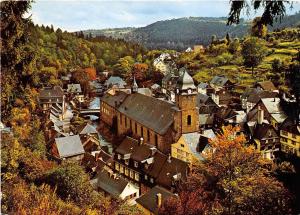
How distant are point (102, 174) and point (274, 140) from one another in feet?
65.5

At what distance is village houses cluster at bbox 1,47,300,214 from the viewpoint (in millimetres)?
34156

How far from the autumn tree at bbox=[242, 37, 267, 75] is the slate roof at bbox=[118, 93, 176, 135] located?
40.3 meters

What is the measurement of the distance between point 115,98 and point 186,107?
20731 mm

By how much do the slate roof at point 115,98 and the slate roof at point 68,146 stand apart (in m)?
19.3

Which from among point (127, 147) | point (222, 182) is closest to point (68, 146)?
point (127, 147)

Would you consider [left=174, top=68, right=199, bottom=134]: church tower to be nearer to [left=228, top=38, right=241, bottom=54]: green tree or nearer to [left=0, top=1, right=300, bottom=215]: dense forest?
[left=0, top=1, right=300, bottom=215]: dense forest

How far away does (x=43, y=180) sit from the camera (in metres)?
25.2

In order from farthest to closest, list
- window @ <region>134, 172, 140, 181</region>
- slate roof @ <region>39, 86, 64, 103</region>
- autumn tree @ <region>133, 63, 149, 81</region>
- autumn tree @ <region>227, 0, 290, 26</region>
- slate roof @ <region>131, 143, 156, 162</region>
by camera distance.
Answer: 1. autumn tree @ <region>133, 63, 149, 81</region>
2. slate roof @ <region>39, 86, 64, 103</region>
3. slate roof @ <region>131, 143, 156, 162</region>
4. window @ <region>134, 172, 140, 181</region>
5. autumn tree @ <region>227, 0, 290, 26</region>

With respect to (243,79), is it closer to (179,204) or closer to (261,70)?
(261,70)

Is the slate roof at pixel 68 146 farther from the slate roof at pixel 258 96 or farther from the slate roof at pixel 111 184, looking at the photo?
the slate roof at pixel 258 96

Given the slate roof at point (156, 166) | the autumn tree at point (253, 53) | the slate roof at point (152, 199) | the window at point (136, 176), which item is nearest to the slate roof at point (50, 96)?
the window at point (136, 176)

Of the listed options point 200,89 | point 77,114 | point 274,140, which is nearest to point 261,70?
point 200,89

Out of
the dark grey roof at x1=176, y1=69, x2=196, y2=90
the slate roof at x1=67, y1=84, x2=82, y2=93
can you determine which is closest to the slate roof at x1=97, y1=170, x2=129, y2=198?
the dark grey roof at x1=176, y1=69, x2=196, y2=90

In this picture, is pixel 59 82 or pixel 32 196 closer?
pixel 32 196
